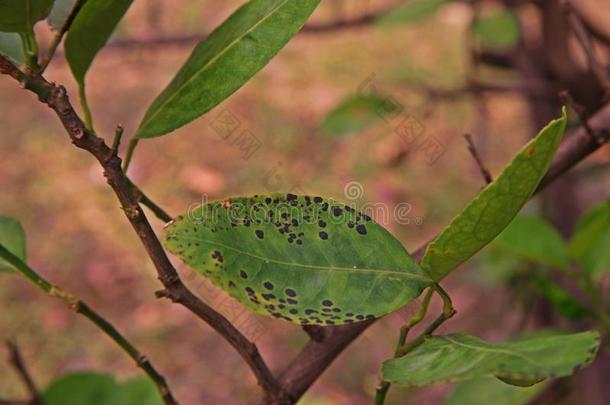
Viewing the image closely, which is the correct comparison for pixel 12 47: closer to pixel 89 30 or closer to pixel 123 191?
pixel 89 30

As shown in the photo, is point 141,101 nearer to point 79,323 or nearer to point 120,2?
point 79,323

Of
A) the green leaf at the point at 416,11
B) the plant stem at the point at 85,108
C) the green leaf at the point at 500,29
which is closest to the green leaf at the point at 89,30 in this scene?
the plant stem at the point at 85,108

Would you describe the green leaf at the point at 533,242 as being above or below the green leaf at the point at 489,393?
above

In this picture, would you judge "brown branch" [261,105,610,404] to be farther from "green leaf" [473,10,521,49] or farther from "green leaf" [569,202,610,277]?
"green leaf" [473,10,521,49]

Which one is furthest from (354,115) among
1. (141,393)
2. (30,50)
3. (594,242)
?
(30,50)

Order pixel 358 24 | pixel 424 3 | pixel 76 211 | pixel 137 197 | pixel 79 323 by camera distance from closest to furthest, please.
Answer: pixel 137 197
pixel 424 3
pixel 358 24
pixel 79 323
pixel 76 211

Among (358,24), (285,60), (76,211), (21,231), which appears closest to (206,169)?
(76,211)

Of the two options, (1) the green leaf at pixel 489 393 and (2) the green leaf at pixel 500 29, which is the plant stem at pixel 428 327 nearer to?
(1) the green leaf at pixel 489 393

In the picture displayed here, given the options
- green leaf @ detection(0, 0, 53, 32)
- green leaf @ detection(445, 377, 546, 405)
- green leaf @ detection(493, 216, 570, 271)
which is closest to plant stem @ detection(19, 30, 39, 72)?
green leaf @ detection(0, 0, 53, 32)
